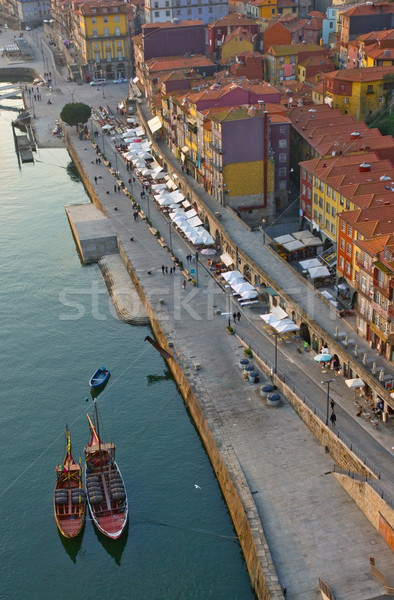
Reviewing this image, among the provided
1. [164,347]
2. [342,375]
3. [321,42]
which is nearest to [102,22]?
[321,42]

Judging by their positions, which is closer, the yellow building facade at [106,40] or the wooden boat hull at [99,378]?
the wooden boat hull at [99,378]

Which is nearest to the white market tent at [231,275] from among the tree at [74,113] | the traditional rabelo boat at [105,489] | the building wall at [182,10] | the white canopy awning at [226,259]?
the white canopy awning at [226,259]

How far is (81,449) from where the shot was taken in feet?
228

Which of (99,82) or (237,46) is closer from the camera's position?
(237,46)

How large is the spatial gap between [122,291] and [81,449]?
29.1 metres

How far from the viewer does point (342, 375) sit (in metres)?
71.7

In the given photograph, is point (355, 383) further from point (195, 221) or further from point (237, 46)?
point (237, 46)

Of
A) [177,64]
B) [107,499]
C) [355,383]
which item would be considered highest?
[177,64]

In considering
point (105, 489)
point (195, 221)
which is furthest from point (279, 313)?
point (195, 221)

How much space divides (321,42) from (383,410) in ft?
399

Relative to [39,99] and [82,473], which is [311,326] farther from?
[39,99]

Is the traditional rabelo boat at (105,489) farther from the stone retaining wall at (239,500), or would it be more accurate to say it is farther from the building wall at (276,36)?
the building wall at (276,36)

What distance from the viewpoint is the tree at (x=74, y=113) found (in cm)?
15062

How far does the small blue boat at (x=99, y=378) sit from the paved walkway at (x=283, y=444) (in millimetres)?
7357
